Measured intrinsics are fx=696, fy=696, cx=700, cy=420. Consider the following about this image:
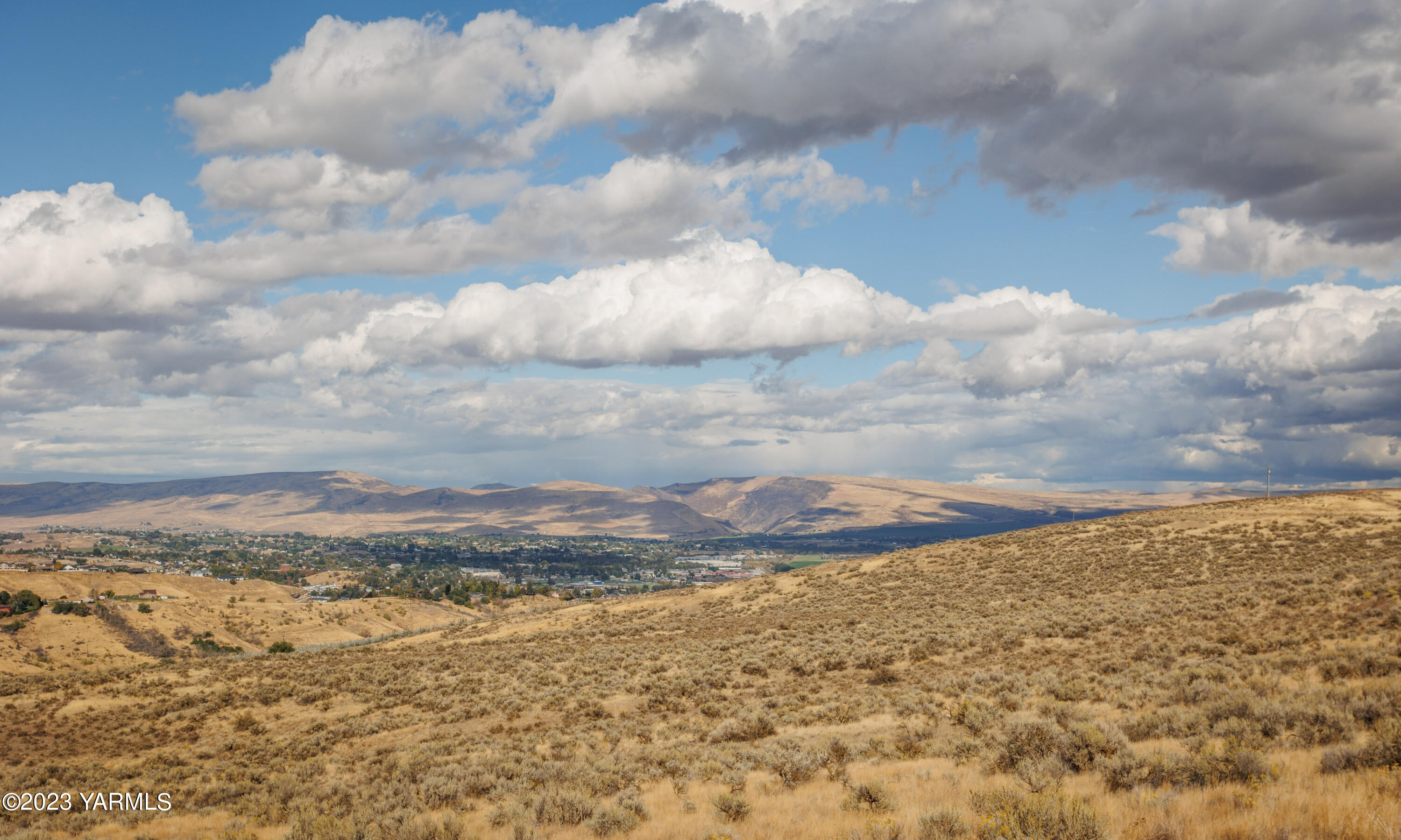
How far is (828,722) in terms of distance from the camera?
2089 cm

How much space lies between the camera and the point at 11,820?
55.4ft

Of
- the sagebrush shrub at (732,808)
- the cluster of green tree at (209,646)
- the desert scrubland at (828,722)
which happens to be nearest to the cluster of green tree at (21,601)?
the cluster of green tree at (209,646)

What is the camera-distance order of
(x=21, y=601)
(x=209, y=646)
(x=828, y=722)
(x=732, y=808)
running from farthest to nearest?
(x=21, y=601) < (x=209, y=646) < (x=828, y=722) < (x=732, y=808)

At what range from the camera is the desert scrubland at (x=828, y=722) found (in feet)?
37.4

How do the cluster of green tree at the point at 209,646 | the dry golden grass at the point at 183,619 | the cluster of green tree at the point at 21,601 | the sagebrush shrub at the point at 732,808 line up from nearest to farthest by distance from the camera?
1. the sagebrush shrub at the point at 732,808
2. the dry golden grass at the point at 183,619
3. the cluster of green tree at the point at 209,646
4. the cluster of green tree at the point at 21,601

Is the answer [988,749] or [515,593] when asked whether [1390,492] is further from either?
[515,593]

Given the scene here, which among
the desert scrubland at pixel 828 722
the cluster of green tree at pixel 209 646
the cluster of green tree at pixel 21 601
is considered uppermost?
the desert scrubland at pixel 828 722

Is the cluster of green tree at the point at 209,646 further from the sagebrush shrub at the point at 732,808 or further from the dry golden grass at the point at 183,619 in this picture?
the sagebrush shrub at the point at 732,808

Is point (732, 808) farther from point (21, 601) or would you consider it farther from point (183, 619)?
point (21, 601)

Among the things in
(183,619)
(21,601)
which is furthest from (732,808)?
(21,601)

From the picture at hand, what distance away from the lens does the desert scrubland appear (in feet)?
37.4

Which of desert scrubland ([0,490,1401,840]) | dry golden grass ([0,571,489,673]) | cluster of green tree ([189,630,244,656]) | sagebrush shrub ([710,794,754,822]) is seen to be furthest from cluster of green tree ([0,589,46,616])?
sagebrush shrub ([710,794,754,822])

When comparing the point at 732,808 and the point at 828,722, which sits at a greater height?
the point at 732,808

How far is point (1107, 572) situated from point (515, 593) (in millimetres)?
137553
